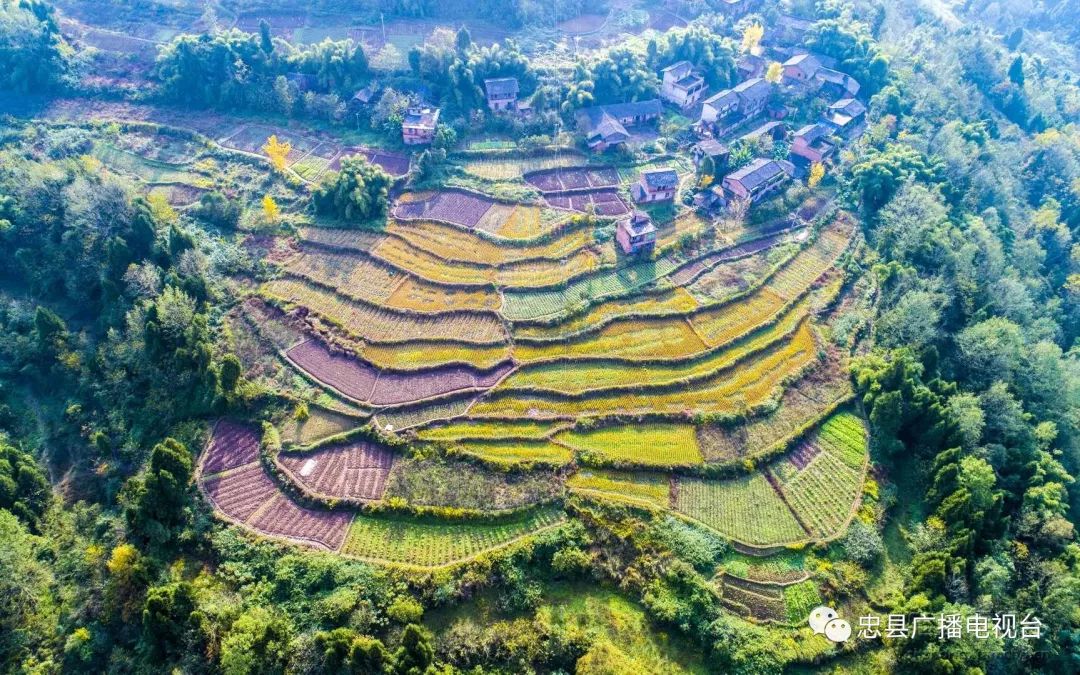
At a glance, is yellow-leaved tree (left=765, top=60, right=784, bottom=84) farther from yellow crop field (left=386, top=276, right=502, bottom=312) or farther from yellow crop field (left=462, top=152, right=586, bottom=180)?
yellow crop field (left=386, top=276, right=502, bottom=312)

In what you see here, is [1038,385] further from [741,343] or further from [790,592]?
[790,592]

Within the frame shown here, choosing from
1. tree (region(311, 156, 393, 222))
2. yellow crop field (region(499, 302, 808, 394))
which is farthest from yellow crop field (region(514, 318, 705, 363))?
tree (region(311, 156, 393, 222))

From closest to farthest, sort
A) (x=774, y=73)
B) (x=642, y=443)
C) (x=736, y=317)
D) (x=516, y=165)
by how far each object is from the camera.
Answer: (x=642, y=443)
(x=736, y=317)
(x=516, y=165)
(x=774, y=73)

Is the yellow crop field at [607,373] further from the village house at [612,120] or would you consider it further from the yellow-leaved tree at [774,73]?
the yellow-leaved tree at [774,73]

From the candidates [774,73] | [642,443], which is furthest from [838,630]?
[774,73]

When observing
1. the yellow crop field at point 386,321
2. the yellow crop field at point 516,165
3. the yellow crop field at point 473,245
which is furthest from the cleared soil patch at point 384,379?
the yellow crop field at point 516,165

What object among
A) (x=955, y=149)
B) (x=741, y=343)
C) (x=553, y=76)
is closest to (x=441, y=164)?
(x=553, y=76)

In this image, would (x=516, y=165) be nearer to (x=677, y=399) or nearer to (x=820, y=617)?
(x=677, y=399)
